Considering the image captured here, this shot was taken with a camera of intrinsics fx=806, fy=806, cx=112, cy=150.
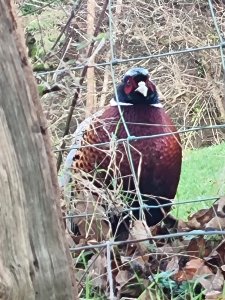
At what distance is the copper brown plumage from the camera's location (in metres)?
2.78

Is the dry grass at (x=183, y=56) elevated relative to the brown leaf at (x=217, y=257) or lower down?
elevated

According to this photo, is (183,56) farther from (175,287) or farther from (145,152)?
(175,287)

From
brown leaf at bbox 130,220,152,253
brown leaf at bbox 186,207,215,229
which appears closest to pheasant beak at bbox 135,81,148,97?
brown leaf at bbox 186,207,215,229

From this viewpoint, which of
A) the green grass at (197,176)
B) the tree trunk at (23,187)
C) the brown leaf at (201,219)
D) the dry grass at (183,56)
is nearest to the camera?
the tree trunk at (23,187)

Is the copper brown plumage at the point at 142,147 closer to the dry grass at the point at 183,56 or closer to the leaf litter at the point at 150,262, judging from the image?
the leaf litter at the point at 150,262

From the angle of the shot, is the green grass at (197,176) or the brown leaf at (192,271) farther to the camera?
the green grass at (197,176)

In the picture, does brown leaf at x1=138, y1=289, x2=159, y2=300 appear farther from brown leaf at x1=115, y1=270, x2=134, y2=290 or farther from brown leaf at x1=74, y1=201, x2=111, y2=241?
brown leaf at x1=74, y1=201, x2=111, y2=241

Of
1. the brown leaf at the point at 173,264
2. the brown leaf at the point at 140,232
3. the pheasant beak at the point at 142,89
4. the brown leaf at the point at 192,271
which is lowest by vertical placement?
the brown leaf at the point at 192,271

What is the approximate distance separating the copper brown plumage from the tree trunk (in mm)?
1396

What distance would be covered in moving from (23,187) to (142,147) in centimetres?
173

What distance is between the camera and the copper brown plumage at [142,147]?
9.11ft

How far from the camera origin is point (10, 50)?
1165mm

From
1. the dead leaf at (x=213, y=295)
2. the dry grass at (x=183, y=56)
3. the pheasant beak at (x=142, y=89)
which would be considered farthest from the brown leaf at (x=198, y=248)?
the dry grass at (x=183, y=56)

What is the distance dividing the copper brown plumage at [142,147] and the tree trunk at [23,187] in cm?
140
